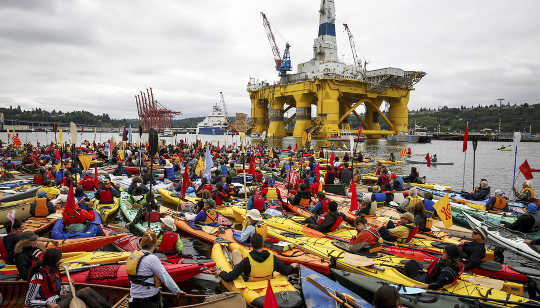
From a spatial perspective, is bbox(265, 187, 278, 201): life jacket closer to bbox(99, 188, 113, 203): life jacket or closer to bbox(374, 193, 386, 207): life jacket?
bbox(374, 193, 386, 207): life jacket

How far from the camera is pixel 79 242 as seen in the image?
7.49m

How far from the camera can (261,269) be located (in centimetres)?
529

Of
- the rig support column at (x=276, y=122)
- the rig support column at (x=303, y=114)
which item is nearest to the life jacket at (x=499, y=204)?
the rig support column at (x=303, y=114)

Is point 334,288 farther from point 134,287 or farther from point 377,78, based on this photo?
point 377,78

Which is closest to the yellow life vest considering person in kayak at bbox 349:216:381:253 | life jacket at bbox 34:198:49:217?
person in kayak at bbox 349:216:381:253

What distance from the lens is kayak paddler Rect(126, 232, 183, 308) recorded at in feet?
13.0

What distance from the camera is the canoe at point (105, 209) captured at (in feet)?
35.0

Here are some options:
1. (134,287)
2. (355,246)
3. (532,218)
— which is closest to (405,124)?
(532,218)

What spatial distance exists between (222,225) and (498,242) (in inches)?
340

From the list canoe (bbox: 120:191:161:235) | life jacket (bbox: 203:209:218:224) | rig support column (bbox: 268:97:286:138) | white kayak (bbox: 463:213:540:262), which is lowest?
white kayak (bbox: 463:213:540:262)

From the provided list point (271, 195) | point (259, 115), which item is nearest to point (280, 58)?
point (259, 115)

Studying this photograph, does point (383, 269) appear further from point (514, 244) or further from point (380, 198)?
point (380, 198)

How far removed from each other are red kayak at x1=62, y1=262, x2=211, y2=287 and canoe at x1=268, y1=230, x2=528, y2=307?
9.54ft

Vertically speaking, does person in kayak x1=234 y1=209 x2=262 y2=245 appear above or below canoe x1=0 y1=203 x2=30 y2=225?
above
